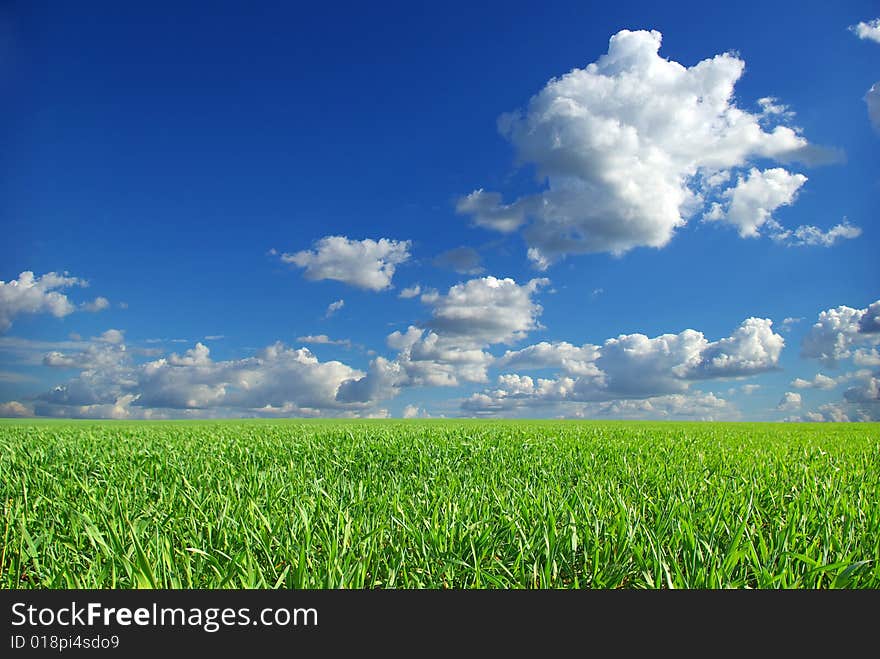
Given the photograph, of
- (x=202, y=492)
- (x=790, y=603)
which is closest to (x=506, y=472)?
(x=202, y=492)

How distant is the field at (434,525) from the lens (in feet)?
11.3

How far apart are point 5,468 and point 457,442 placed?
7.00 meters

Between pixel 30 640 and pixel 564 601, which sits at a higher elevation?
pixel 564 601

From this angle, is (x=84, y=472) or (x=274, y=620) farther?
(x=84, y=472)

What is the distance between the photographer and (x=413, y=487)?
248 inches

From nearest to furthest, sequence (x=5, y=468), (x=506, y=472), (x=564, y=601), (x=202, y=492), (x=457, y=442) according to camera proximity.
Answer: (x=564, y=601) < (x=202, y=492) < (x=506, y=472) < (x=5, y=468) < (x=457, y=442)

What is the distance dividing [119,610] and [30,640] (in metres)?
0.42

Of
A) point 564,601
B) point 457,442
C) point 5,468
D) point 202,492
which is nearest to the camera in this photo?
point 564,601

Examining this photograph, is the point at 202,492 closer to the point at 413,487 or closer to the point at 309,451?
the point at 413,487

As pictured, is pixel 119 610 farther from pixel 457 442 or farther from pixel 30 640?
pixel 457 442

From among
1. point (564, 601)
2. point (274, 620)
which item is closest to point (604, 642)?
point (564, 601)

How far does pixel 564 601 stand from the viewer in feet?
8.20

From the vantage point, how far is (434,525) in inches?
157

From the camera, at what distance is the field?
3.44 metres
